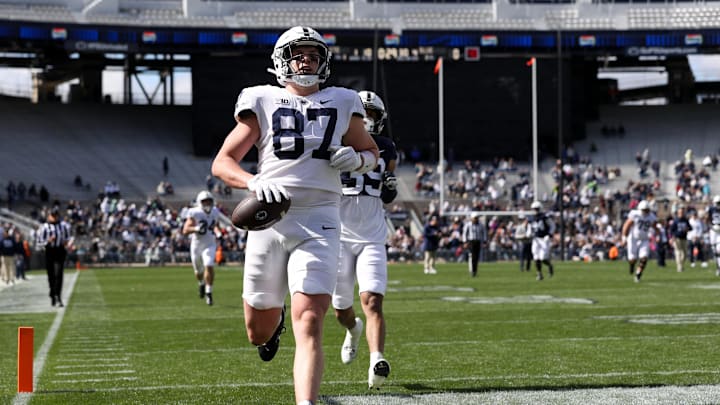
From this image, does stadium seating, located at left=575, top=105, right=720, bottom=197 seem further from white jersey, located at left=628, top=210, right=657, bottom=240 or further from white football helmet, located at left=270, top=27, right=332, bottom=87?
white football helmet, located at left=270, top=27, right=332, bottom=87

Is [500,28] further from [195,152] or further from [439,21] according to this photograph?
[195,152]

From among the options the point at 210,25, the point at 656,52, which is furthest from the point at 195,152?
the point at 656,52

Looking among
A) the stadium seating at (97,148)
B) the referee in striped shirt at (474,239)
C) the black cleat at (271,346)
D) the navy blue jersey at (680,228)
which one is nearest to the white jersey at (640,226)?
the referee in striped shirt at (474,239)

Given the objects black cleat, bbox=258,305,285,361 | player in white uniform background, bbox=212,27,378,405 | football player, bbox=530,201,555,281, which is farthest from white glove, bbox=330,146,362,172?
football player, bbox=530,201,555,281

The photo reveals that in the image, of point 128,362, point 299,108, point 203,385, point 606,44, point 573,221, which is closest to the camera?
point 299,108

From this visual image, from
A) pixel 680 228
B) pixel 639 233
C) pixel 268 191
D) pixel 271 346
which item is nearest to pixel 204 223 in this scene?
pixel 639 233

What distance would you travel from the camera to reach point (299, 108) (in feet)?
18.9

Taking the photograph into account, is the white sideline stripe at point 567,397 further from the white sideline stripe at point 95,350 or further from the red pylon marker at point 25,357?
the white sideline stripe at point 95,350

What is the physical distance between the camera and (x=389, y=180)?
8422mm

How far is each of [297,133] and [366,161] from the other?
380 millimetres

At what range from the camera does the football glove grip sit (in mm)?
8414

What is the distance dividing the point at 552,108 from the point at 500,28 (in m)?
4.00

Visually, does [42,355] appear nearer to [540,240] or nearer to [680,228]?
[540,240]

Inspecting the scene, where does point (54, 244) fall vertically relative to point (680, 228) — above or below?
above
